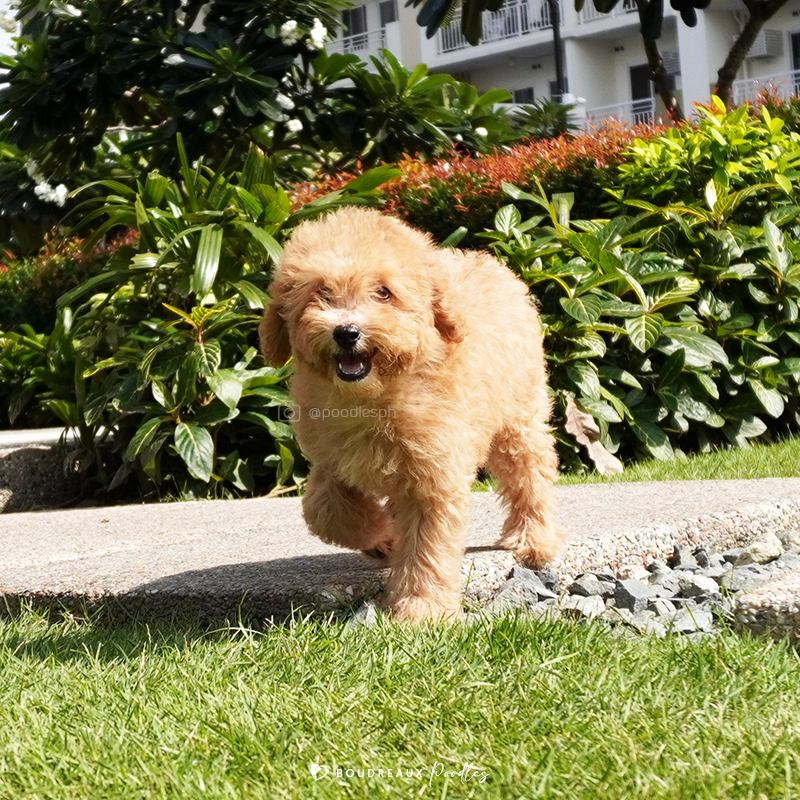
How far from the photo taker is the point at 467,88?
10.8 m

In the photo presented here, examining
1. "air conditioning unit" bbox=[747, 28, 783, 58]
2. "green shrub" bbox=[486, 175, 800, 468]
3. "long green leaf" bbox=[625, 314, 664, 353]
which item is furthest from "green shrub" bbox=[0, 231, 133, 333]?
"air conditioning unit" bbox=[747, 28, 783, 58]

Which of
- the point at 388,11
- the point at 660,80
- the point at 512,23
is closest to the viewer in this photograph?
the point at 660,80

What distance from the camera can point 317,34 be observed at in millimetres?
9289

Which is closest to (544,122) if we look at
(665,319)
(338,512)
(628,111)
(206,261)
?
(665,319)

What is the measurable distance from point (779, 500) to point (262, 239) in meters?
3.17

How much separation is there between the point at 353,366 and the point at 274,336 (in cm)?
47

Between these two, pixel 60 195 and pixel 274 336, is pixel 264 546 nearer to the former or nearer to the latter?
pixel 274 336

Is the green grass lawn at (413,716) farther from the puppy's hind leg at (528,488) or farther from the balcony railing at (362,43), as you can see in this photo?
the balcony railing at (362,43)

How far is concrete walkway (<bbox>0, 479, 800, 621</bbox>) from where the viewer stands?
3.77m

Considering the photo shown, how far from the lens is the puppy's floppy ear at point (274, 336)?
354 centimetres

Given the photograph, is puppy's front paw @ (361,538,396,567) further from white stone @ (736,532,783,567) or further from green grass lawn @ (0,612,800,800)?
white stone @ (736,532,783,567)

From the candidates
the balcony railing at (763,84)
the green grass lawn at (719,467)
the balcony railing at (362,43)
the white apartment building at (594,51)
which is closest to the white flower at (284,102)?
the green grass lawn at (719,467)

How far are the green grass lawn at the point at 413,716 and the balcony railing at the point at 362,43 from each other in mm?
35895

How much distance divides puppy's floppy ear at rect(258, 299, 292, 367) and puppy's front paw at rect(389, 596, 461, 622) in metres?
0.87
